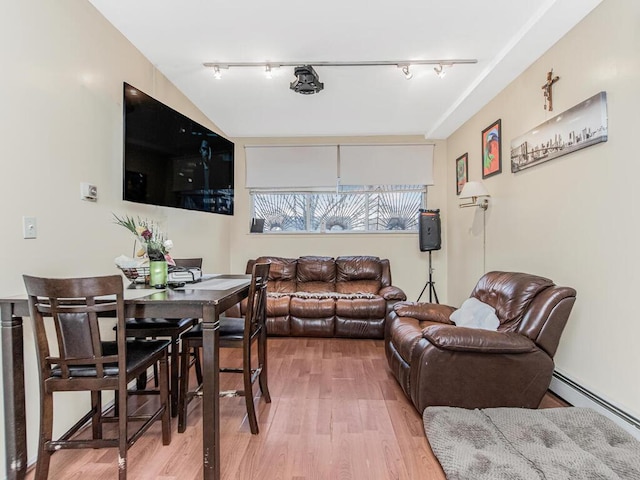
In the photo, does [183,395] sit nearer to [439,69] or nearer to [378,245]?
[439,69]

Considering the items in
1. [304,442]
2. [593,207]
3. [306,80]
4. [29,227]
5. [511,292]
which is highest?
[306,80]

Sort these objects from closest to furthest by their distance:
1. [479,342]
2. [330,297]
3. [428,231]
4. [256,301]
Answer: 1. [479,342]
2. [256,301]
3. [330,297]
4. [428,231]

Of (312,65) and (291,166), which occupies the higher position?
(312,65)

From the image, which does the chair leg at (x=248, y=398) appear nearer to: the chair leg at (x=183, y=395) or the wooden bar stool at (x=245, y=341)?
the wooden bar stool at (x=245, y=341)

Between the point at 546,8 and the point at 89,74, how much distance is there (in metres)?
2.92

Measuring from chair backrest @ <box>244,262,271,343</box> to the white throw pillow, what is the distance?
1521 millimetres

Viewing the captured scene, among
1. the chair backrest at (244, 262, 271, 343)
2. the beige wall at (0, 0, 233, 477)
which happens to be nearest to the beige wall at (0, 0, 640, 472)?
the beige wall at (0, 0, 233, 477)

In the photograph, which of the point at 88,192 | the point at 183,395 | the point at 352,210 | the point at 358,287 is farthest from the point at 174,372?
the point at 352,210

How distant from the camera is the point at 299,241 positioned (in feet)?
16.6

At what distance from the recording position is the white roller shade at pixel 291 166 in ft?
16.5

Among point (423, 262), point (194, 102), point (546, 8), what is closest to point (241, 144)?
point (194, 102)

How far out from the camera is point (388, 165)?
4996 millimetres

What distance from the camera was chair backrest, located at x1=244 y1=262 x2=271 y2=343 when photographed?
200 cm

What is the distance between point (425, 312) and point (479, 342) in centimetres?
Result: 90
